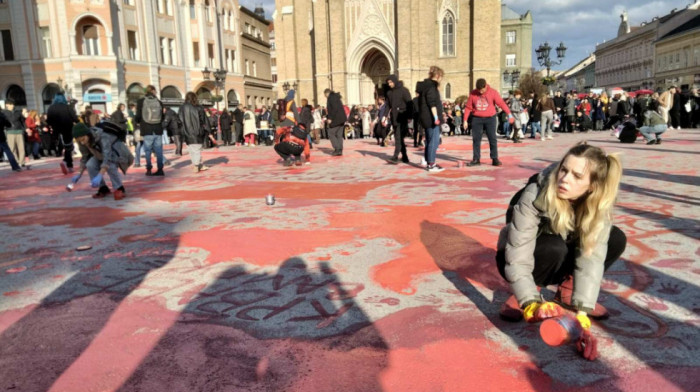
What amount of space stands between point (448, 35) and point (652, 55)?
1646 inches

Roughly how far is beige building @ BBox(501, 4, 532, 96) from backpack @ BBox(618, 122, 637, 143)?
56.8 m

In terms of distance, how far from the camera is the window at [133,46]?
35.4m

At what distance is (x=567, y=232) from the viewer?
271cm

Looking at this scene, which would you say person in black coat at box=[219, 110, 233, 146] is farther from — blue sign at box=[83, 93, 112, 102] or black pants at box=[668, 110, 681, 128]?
black pants at box=[668, 110, 681, 128]

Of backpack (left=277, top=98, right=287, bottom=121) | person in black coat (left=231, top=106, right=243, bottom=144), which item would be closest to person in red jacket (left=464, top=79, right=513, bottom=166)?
backpack (left=277, top=98, right=287, bottom=121)

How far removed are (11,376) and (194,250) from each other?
7.44 feet

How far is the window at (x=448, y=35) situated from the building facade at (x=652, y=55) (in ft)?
70.4

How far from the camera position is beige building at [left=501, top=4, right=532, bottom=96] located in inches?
2717

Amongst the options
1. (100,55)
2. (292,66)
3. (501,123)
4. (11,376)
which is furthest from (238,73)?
(11,376)

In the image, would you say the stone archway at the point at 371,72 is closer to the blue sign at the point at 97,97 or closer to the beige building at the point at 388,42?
the beige building at the point at 388,42

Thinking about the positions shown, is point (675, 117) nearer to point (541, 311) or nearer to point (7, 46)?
point (541, 311)

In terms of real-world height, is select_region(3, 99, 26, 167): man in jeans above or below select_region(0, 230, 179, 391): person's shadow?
above

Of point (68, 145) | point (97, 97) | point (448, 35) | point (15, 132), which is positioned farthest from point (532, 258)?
point (448, 35)

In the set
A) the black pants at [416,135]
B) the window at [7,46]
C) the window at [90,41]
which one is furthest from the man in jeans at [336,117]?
the window at [7,46]
